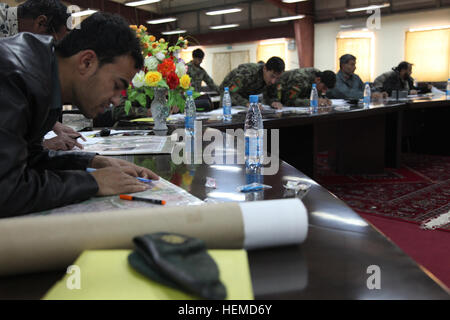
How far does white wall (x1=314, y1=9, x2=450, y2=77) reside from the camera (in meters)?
8.82

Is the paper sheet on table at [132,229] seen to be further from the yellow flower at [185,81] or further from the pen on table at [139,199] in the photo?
the yellow flower at [185,81]

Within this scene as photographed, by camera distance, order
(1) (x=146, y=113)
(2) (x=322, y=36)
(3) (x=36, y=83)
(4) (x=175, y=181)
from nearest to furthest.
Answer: (3) (x=36, y=83) < (4) (x=175, y=181) < (1) (x=146, y=113) < (2) (x=322, y=36)

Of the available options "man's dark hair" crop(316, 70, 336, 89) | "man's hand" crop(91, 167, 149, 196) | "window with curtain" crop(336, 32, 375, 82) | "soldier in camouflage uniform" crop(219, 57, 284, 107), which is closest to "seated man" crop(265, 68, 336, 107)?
"man's dark hair" crop(316, 70, 336, 89)

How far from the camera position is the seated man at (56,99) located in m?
0.76

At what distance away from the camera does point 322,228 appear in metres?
0.69

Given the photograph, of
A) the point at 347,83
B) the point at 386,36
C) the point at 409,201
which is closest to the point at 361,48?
the point at 386,36

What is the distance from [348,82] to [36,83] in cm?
517

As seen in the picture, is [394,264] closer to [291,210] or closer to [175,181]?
[291,210]

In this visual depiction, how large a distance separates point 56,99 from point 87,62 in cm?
15

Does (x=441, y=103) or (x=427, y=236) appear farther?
(x=441, y=103)

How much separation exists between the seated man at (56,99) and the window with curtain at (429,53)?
937cm

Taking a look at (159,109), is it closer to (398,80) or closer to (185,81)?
(185,81)

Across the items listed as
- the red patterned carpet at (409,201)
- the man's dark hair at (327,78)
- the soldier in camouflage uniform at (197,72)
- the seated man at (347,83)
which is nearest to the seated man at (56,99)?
the red patterned carpet at (409,201)

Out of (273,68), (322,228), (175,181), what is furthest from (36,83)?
A: (273,68)
